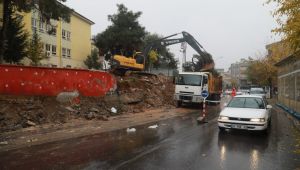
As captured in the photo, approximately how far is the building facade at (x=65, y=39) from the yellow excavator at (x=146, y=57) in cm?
1322

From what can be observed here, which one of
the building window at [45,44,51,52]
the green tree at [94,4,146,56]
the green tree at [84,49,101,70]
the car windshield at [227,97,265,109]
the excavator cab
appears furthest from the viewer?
the green tree at [94,4,146,56]

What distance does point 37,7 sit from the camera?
22.9 metres

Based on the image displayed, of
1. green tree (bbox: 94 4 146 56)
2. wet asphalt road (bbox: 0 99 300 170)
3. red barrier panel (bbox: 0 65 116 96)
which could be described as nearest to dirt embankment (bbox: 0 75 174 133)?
red barrier panel (bbox: 0 65 116 96)

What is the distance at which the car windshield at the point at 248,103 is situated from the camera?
42.9 ft

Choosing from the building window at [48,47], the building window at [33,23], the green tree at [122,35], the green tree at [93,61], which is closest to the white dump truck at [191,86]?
the building window at [33,23]

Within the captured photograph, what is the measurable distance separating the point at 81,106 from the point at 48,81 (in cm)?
243

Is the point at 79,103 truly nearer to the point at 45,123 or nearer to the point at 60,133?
the point at 45,123

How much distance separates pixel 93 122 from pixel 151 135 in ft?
15.8

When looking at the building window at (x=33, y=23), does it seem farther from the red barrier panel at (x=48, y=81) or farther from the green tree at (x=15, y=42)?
the red barrier panel at (x=48, y=81)

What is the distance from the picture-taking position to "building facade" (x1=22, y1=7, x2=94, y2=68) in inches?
1507

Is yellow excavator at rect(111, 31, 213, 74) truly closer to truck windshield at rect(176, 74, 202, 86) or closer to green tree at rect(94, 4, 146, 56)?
truck windshield at rect(176, 74, 202, 86)

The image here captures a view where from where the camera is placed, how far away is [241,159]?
8438mm

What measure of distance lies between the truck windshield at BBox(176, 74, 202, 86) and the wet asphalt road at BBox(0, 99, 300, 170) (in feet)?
41.2

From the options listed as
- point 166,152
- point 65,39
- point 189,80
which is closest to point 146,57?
point 189,80
